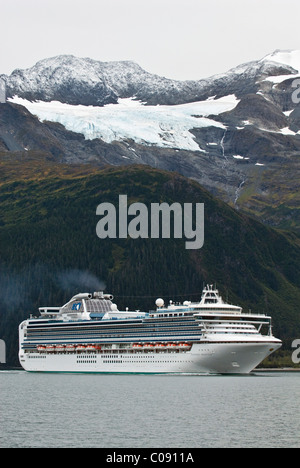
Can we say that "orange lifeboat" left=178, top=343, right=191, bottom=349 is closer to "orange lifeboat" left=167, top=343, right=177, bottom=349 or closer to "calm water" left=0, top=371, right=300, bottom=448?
"orange lifeboat" left=167, top=343, right=177, bottom=349

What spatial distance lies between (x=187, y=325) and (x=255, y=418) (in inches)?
3470

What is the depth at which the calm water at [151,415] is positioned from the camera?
305 ft

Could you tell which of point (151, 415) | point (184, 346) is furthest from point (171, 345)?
point (151, 415)

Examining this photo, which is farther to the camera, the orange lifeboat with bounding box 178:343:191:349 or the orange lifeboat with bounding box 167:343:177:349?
the orange lifeboat with bounding box 167:343:177:349

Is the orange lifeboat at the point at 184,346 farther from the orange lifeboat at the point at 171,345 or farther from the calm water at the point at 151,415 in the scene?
the calm water at the point at 151,415

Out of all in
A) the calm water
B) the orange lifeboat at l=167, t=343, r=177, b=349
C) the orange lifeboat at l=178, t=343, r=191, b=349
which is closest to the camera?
the calm water

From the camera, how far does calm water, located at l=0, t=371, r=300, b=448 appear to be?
305 ft

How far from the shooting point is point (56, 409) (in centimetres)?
11969

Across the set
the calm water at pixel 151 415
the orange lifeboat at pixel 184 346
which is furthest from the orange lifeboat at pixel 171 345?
the calm water at pixel 151 415

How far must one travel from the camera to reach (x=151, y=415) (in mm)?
111688

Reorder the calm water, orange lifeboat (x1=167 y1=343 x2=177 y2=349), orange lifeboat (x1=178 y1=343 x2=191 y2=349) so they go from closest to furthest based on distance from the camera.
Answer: the calm water, orange lifeboat (x1=178 y1=343 x2=191 y2=349), orange lifeboat (x1=167 y1=343 x2=177 y2=349)

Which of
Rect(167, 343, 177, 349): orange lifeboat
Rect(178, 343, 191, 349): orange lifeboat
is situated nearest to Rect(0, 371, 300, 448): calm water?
Rect(178, 343, 191, 349): orange lifeboat

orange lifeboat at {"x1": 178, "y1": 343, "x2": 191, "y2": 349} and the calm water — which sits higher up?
orange lifeboat at {"x1": 178, "y1": 343, "x2": 191, "y2": 349}

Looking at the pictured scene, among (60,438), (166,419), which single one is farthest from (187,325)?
(60,438)
